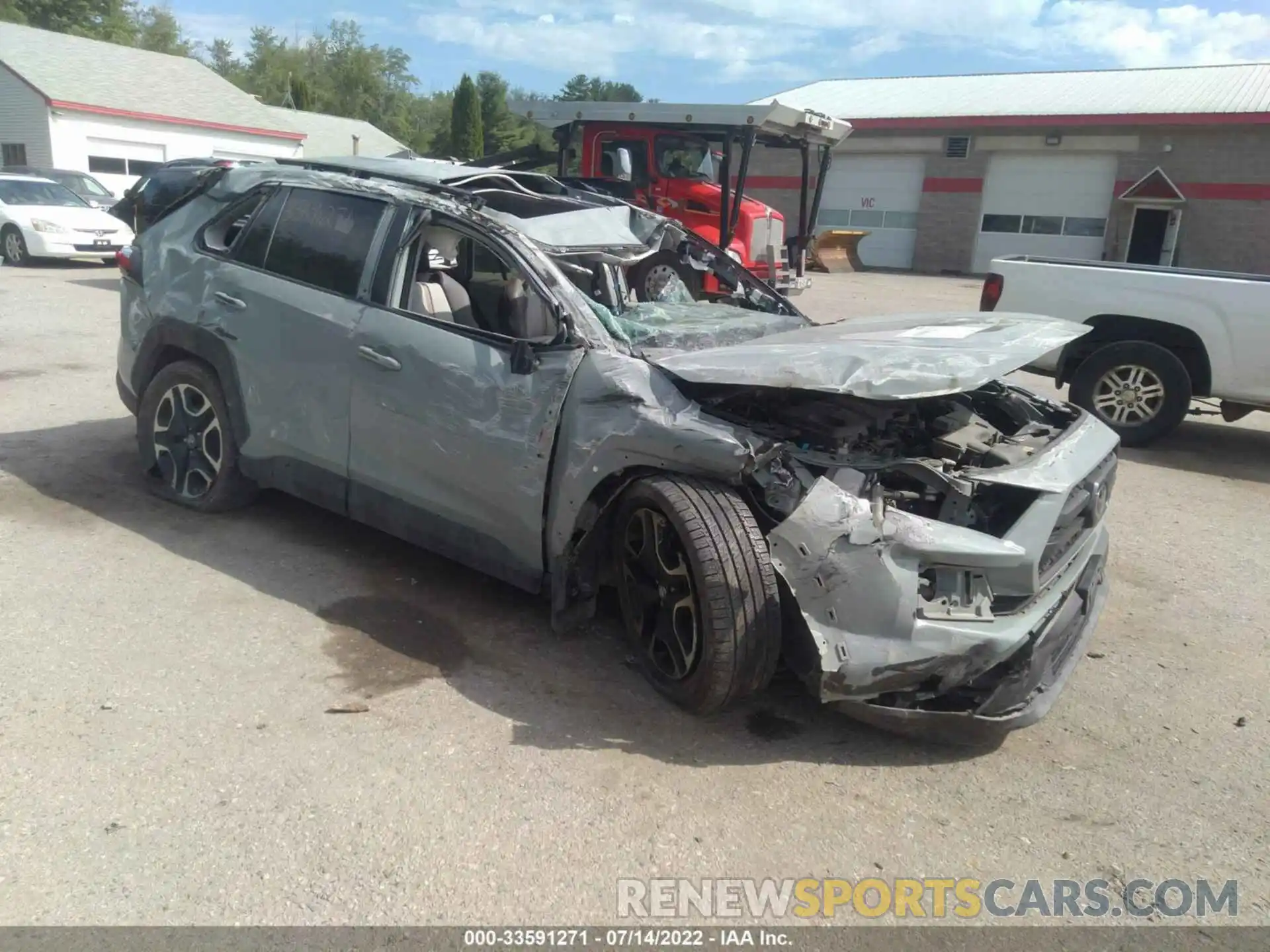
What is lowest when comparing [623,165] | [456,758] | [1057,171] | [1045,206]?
[456,758]

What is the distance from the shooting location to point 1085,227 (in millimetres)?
29031

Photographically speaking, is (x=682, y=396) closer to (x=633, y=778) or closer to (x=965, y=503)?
(x=965, y=503)

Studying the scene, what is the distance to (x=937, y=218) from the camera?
3141 centimetres

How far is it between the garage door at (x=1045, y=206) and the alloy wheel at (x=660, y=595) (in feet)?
90.5

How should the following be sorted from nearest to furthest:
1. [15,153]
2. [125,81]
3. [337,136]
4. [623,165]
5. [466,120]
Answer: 1. [623,165]
2. [15,153]
3. [125,81]
4. [337,136]
5. [466,120]

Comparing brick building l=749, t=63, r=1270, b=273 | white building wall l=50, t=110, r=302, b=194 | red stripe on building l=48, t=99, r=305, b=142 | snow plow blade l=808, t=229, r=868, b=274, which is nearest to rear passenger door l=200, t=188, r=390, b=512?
snow plow blade l=808, t=229, r=868, b=274

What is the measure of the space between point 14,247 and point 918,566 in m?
18.1

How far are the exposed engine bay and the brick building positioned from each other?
25255 mm

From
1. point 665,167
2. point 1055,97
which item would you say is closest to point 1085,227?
point 1055,97

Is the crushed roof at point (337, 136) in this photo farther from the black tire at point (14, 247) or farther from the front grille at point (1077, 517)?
the front grille at point (1077, 517)

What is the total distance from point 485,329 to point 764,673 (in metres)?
1.85

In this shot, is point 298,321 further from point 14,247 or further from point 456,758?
point 14,247

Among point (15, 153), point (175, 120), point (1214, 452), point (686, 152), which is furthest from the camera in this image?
point (175, 120)

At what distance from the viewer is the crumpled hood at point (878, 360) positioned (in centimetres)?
340
